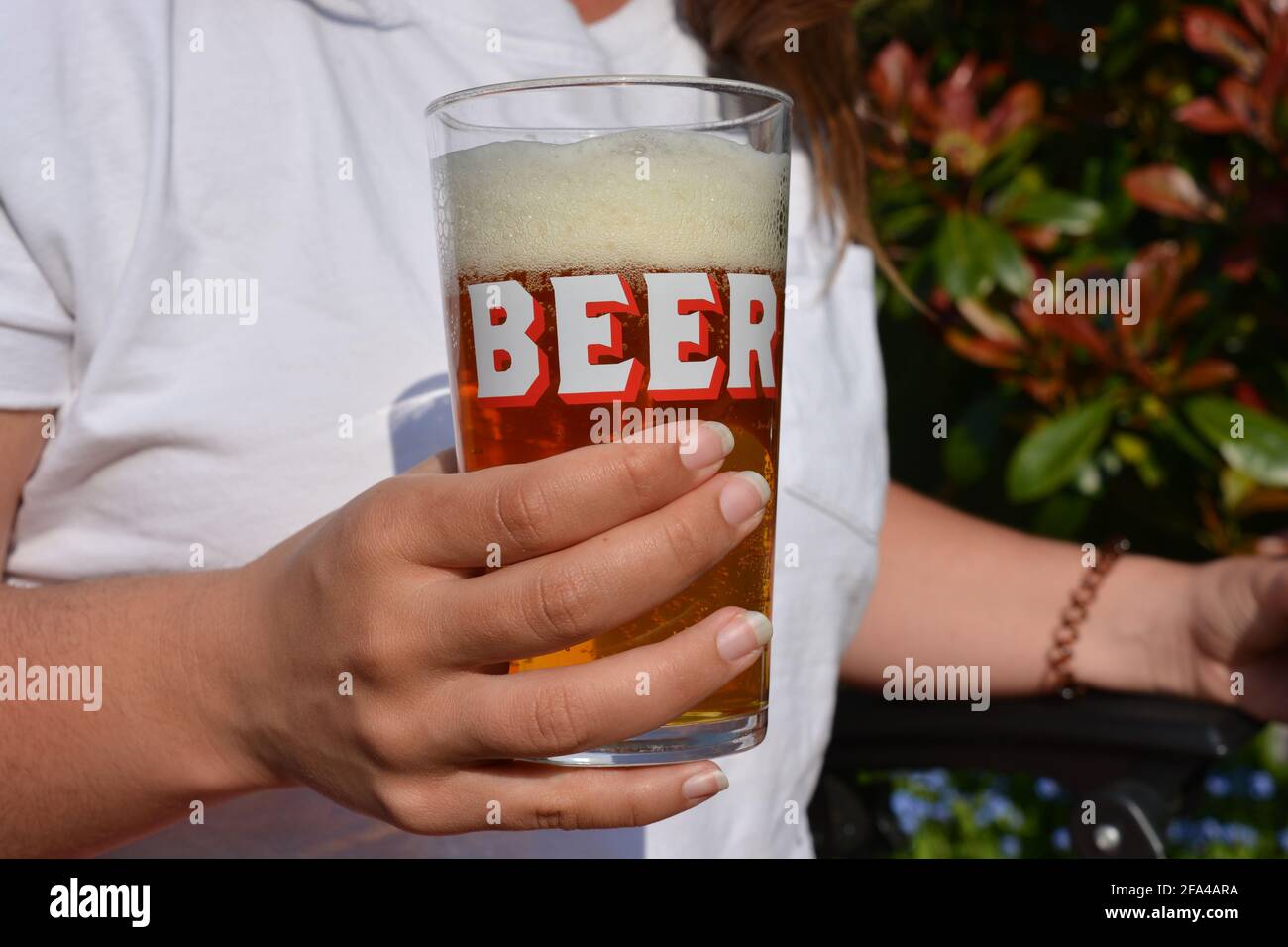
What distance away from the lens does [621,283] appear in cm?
87

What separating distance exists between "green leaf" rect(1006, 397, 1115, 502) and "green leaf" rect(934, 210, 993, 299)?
297 mm

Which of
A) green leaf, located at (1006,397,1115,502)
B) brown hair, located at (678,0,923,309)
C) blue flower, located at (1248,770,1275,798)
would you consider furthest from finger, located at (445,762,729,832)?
blue flower, located at (1248,770,1275,798)

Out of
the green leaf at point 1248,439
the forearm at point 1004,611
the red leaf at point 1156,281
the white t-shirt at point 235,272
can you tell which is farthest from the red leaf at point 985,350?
the white t-shirt at point 235,272

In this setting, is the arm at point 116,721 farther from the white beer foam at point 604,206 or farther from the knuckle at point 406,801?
the white beer foam at point 604,206

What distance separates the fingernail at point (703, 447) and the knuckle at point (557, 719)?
0.18m

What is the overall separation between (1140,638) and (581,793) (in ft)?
4.12

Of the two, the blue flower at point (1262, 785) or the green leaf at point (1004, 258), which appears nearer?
the green leaf at point (1004, 258)

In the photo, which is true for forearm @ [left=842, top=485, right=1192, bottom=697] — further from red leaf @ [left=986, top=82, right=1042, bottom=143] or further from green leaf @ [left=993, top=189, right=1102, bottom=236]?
red leaf @ [left=986, top=82, right=1042, bottom=143]

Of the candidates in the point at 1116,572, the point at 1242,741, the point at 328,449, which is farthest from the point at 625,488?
the point at 1116,572

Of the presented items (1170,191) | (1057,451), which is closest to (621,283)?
(1057,451)

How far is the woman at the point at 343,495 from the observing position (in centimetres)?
84

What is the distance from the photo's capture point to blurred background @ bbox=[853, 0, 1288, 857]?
2223 mm

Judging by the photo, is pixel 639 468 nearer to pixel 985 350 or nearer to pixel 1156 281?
pixel 985 350
